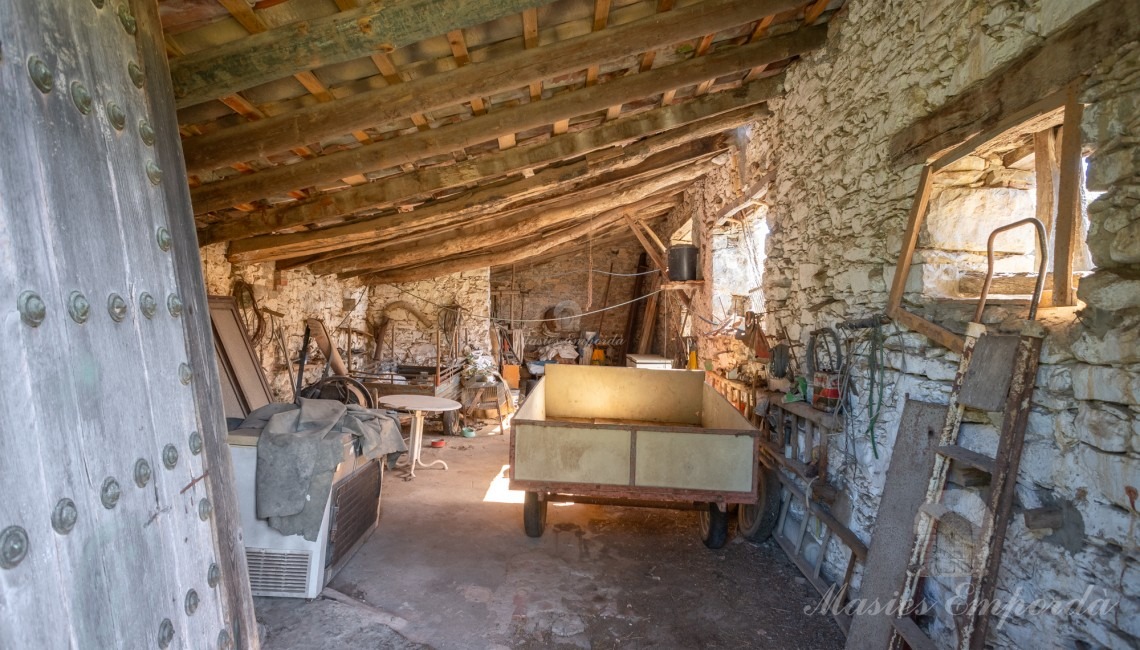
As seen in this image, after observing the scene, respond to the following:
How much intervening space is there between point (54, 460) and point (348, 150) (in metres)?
3.30

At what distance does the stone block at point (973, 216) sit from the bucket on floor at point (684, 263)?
13.8ft

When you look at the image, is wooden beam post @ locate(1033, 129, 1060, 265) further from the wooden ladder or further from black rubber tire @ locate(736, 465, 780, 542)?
black rubber tire @ locate(736, 465, 780, 542)

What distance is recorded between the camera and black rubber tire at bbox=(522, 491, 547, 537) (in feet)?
12.9

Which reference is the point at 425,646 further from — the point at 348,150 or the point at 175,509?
the point at 348,150

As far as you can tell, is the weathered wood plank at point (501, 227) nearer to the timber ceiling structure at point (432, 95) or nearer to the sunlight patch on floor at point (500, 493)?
the timber ceiling structure at point (432, 95)

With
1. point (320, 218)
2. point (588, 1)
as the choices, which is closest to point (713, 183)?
point (588, 1)

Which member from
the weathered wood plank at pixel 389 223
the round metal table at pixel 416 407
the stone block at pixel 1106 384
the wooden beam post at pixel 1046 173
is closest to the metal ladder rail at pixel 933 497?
the stone block at pixel 1106 384

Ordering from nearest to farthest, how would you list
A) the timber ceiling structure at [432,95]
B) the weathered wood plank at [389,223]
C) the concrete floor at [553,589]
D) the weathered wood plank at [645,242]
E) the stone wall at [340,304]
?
the timber ceiling structure at [432,95] → the concrete floor at [553,589] → the weathered wood plank at [389,223] → the stone wall at [340,304] → the weathered wood plank at [645,242]

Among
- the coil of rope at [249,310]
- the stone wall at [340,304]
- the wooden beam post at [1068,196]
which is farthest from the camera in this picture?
the stone wall at [340,304]

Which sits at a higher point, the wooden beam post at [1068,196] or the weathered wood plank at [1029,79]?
the weathered wood plank at [1029,79]

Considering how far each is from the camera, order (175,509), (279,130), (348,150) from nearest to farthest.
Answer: (175,509)
(279,130)
(348,150)

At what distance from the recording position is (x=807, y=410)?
3.45 meters

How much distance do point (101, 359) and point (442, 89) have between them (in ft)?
8.36

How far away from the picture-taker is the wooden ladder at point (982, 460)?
191 centimetres
